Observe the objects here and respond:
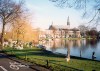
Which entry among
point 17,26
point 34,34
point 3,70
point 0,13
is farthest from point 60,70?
point 34,34

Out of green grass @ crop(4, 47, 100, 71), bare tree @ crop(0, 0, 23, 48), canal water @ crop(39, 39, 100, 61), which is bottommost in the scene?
canal water @ crop(39, 39, 100, 61)

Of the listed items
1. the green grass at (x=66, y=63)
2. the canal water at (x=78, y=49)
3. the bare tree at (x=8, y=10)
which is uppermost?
the bare tree at (x=8, y=10)

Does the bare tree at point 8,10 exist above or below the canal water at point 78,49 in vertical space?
above

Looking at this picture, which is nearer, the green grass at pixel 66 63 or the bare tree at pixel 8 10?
the green grass at pixel 66 63

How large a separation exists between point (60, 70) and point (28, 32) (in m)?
54.2

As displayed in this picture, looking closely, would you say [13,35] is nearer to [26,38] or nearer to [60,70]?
[26,38]

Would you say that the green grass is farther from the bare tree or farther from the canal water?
the bare tree

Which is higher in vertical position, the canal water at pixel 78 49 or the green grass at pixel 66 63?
the green grass at pixel 66 63

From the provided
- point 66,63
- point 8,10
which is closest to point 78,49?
point 8,10

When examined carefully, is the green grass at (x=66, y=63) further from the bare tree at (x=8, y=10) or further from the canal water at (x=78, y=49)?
the bare tree at (x=8, y=10)

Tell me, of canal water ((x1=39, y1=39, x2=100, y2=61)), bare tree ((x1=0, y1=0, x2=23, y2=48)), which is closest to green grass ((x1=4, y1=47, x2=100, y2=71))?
canal water ((x1=39, y1=39, x2=100, y2=61))

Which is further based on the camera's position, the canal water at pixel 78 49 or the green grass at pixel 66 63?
the canal water at pixel 78 49

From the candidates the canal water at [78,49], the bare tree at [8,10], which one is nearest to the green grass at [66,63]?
the canal water at [78,49]

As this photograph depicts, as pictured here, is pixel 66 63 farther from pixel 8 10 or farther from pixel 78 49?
pixel 78 49
